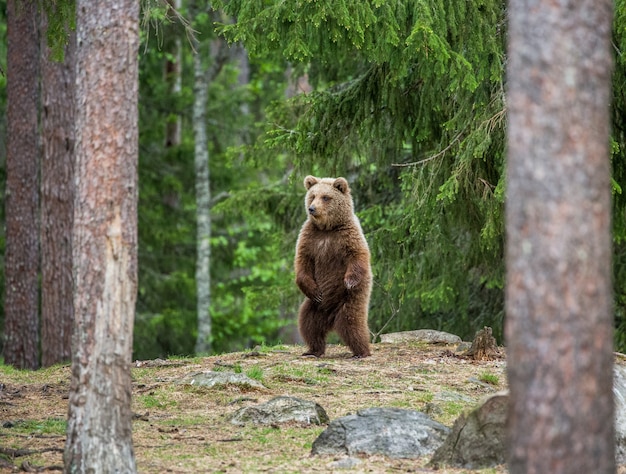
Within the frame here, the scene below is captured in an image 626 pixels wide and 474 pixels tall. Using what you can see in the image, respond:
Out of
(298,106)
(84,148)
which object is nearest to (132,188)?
(84,148)

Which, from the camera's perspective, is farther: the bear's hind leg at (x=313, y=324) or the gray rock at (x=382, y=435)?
the bear's hind leg at (x=313, y=324)

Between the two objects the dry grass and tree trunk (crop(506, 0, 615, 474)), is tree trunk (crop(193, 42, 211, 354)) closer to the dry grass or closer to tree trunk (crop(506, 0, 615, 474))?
the dry grass

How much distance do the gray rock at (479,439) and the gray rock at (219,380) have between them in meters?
2.71

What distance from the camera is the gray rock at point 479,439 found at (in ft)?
20.4

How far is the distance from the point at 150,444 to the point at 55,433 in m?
0.85

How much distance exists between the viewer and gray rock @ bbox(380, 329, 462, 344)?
38.3 feet

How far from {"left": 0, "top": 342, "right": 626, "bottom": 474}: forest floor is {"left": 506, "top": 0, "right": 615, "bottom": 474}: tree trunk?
7.36 feet

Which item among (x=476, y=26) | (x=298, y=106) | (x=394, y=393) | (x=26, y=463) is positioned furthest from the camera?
(x=298, y=106)

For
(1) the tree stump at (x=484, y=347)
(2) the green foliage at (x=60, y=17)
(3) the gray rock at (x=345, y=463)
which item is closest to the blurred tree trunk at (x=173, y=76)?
(2) the green foliage at (x=60, y=17)

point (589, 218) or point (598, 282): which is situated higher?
point (589, 218)

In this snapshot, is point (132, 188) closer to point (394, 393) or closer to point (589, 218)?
point (589, 218)

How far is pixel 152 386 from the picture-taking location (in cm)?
881

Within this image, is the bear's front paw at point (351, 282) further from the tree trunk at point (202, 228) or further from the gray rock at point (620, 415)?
the tree trunk at point (202, 228)

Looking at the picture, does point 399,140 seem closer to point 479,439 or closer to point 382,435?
point 382,435
